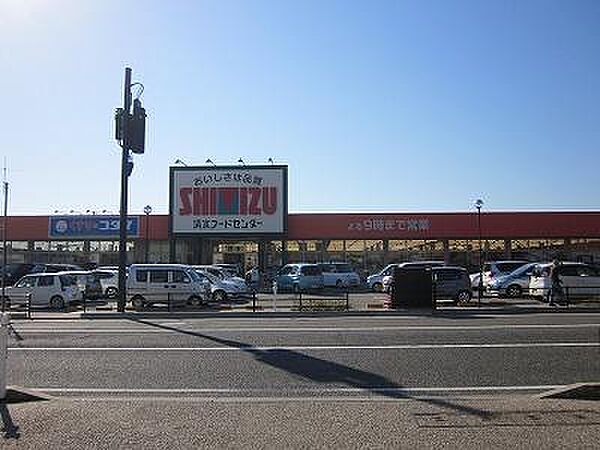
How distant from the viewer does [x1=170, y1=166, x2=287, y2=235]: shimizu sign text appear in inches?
1843

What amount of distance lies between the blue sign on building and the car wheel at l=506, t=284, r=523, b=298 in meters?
27.7

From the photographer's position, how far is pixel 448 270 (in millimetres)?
28109

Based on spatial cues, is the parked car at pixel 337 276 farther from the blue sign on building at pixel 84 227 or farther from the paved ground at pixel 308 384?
the paved ground at pixel 308 384

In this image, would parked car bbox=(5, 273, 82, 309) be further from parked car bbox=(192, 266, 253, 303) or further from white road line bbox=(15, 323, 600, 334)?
white road line bbox=(15, 323, 600, 334)

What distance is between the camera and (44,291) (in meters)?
28.3

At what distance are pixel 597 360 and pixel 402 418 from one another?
19.6 feet

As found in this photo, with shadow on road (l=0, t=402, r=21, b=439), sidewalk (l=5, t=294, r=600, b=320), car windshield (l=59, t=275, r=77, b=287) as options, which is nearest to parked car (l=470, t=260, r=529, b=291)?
sidewalk (l=5, t=294, r=600, b=320)

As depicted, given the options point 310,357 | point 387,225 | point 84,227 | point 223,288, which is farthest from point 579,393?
point 84,227

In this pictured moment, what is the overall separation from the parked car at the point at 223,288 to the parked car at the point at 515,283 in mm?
11633

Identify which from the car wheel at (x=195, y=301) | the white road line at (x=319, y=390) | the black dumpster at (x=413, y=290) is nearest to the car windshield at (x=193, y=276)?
the car wheel at (x=195, y=301)

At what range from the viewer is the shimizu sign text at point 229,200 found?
4681 centimetres

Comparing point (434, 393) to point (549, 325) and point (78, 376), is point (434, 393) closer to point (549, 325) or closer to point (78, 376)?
point (78, 376)

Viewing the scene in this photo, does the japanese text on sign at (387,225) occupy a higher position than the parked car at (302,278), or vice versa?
the japanese text on sign at (387,225)

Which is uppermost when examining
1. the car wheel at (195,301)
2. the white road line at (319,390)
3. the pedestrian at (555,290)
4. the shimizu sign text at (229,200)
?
the shimizu sign text at (229,200)
